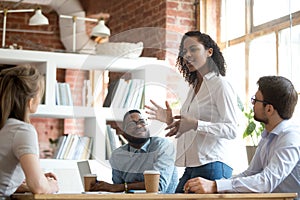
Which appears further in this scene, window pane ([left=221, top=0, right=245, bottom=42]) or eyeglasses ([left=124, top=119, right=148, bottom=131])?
window pane ([left=221, top=0, right=245, bottom=42])

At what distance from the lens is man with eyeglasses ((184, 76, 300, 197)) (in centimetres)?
252

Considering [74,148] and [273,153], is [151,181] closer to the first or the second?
[273,153]

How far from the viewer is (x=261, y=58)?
4.73m

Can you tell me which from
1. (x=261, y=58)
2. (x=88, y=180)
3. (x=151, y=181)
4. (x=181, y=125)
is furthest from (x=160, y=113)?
(x=261, y=58)

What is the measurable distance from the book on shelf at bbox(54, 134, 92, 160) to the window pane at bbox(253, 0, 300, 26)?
162 cm

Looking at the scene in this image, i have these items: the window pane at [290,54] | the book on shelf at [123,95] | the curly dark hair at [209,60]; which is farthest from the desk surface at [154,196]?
the window pane at [290,54]

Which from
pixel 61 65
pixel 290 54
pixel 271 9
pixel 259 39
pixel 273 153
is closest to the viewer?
pixel 273 153

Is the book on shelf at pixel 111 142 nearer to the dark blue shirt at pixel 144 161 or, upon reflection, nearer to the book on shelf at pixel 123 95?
the dark blue shirt at pixel 144 161

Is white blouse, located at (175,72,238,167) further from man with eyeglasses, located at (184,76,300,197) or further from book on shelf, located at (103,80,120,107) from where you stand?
book on shelf, located at (103,80,120,107)

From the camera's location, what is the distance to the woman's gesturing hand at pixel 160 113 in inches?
121

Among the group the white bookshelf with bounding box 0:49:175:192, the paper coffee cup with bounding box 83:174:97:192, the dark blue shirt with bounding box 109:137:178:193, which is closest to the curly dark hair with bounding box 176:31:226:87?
the dark blue shirt with bounding box 109:137:178:193

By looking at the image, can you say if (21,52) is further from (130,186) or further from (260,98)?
(260,98)

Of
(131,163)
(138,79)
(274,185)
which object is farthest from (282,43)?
(274,185)

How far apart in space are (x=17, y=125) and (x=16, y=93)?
13 cm
